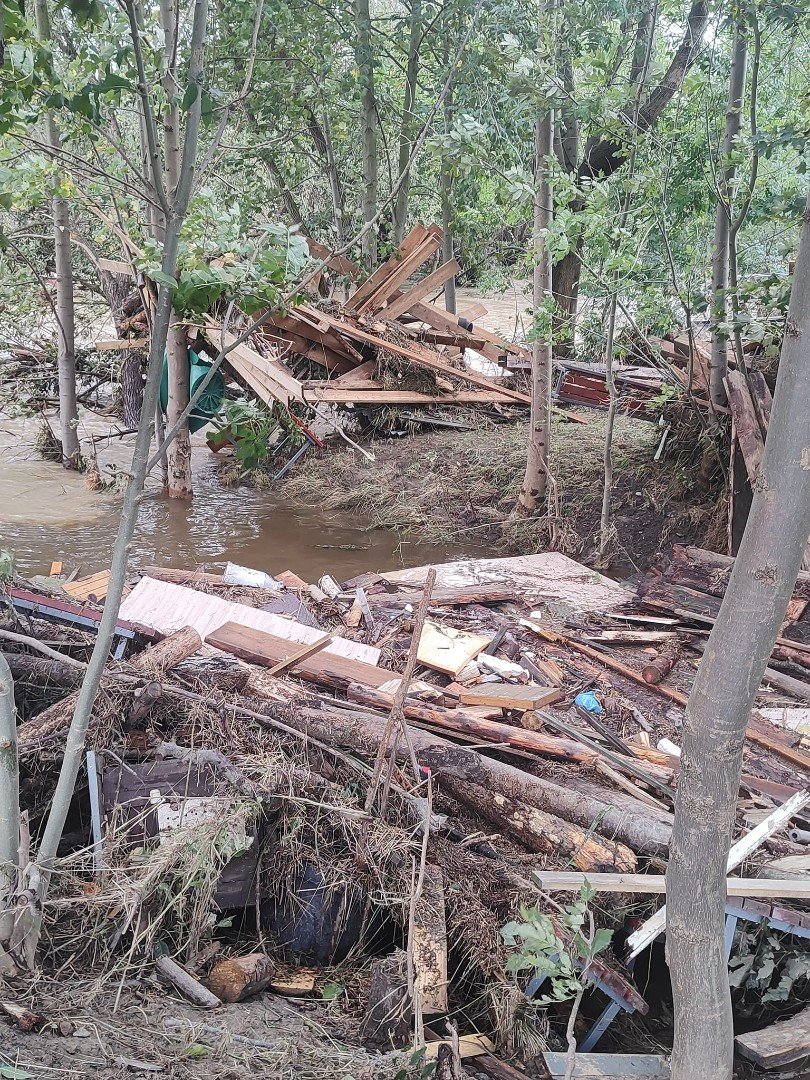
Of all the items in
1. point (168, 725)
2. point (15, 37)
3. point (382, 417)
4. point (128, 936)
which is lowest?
point (128, 936)

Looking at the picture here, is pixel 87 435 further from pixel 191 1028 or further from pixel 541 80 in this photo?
pixel 191 1028

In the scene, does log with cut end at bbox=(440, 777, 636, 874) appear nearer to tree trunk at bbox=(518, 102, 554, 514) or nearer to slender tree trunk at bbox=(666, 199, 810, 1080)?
slender tree trunk at bbox=(666, 199, 810, 1080)

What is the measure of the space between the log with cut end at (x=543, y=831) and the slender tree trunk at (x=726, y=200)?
5298mm

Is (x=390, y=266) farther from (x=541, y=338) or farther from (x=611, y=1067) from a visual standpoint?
(x=611, y=1067)

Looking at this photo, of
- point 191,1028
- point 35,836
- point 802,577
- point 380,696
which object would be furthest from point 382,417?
point 191,1028

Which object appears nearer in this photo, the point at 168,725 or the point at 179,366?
the point at 168,725

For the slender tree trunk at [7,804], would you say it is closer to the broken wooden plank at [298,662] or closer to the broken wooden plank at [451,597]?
the broken wooden plank at [298,662]

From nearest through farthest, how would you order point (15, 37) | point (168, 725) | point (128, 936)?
point (15, 37), point (128, 936), point (168, 725)

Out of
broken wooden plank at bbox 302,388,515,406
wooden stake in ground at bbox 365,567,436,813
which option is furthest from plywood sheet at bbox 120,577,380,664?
broken wooden plank at bbox 302,388,515,406

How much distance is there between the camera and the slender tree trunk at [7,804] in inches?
122

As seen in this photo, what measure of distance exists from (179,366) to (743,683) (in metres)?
9.40

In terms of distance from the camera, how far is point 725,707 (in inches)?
83.5

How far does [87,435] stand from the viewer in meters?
14.0

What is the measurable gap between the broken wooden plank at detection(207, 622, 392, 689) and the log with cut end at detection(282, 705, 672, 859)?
1.89ft
